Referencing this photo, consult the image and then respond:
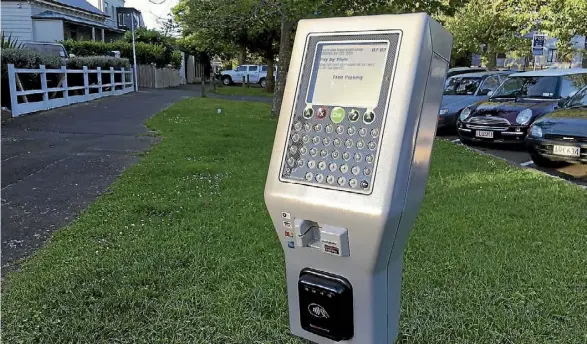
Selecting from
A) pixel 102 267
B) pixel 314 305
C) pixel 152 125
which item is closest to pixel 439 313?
pixel 314 305

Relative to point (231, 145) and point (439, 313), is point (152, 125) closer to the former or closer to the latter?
point (231, 145)

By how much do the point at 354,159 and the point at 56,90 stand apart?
Result: 1409 centimetres

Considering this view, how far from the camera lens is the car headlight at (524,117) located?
9.85m

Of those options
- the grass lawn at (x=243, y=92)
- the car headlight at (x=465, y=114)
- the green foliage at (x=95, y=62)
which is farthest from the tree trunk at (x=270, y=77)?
the car headlight at (x=465, y=114)

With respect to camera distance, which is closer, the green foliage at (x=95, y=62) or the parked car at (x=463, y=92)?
the parked car at (x=463, y=92)

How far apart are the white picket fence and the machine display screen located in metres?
11.9

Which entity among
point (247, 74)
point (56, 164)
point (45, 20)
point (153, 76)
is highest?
point (45, 20)

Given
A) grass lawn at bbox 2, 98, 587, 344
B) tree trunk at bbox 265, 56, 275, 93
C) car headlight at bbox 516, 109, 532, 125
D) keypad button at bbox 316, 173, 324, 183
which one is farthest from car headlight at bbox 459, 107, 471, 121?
tree trunk at bbox 265, 56, 275, 93

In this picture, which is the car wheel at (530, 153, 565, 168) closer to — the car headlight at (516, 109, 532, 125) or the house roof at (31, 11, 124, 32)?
the car headlight at (516, 109, 532, 125)

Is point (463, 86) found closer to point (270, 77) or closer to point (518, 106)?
point (518, 106)

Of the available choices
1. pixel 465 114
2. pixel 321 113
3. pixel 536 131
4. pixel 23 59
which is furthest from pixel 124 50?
pixel 321 113

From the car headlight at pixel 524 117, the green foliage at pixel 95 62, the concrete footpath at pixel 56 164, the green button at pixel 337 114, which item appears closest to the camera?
the green button at pixel 337 114

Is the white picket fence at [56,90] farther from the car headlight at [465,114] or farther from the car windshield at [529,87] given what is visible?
the car windshield at [529,87]

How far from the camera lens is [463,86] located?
14.2 metres
